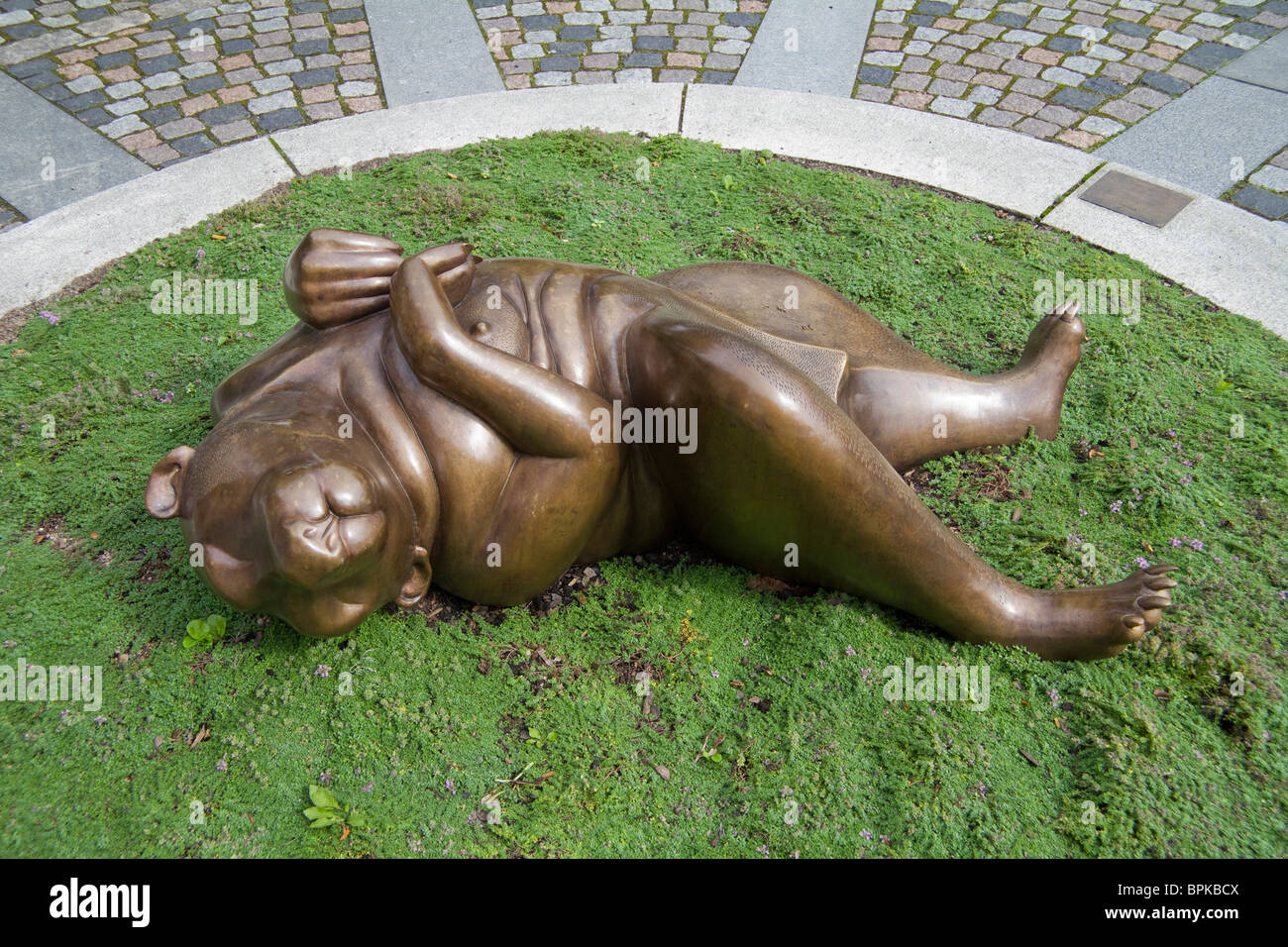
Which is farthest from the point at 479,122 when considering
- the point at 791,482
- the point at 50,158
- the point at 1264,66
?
the point at 1264,66

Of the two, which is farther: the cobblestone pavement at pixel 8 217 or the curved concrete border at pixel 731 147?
the cobblestone pavement at pixel 8 217

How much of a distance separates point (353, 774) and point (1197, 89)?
6.54m

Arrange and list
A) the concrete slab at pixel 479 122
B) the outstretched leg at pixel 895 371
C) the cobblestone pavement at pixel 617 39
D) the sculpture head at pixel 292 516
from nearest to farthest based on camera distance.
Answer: the sculpture head at pixel 292 516 < the outstretched leg at pixel 895 371 < the concrete slab at pixel 479 122 < the cobblestone pavement at pixel 617 39

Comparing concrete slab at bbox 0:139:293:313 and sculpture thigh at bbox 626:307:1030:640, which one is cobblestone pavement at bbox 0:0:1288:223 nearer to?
concrete slab at bbox 0:139:293:313

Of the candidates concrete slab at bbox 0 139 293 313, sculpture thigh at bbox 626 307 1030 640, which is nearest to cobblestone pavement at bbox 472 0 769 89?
concrete slab at bbox 0 139 293 313

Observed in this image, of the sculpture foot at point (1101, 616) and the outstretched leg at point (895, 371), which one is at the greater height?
the outstretched leg at point (895, 371)

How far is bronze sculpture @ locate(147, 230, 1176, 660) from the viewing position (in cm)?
248

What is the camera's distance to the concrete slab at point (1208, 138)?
5.32m

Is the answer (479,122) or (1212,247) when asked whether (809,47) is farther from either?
(1212,247)

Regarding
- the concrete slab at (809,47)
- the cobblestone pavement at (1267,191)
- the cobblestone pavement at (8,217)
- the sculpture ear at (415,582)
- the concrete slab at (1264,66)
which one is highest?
the concrete slab at (1264,66)

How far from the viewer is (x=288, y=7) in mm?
6941

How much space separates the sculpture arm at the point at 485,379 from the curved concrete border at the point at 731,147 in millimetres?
3354

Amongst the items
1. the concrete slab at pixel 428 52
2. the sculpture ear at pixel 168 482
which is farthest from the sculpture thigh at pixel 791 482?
the concrete slab at pixel 428 52

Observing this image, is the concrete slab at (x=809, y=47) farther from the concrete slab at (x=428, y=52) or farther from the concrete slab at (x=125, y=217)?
the concrete slab at (x=125, y=217)
